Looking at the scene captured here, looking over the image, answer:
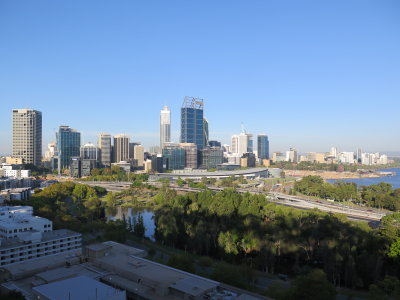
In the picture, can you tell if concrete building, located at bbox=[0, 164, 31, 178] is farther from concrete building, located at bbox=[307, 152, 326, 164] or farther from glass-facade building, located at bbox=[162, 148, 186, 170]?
concrete building, located at bbox=[307, 152, 326, 164]

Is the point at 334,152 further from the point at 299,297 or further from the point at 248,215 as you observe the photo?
the point at 299,297

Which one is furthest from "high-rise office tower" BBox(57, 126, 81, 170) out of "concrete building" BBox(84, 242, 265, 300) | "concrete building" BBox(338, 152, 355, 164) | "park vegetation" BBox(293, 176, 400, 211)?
"concrete building" BBox(338, 152, 355, 164)

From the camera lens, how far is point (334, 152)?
8150cm

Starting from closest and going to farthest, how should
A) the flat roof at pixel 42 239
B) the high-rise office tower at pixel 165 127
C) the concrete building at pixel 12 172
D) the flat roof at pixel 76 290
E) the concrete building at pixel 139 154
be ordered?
the flat roof at pixel 76 290 → the flat roof at pixel 42 239 → the concrete building at pixel 12 172 → the concrete building at pixel 139 154 → the high-rise office tower at pixel 165 127

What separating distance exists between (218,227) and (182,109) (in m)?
34.9

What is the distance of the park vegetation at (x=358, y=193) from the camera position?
19.9 meters

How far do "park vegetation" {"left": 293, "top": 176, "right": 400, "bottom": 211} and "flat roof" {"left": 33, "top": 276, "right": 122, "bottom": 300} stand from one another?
58.0 feet

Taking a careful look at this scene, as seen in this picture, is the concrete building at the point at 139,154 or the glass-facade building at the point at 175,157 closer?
the glass-facade building at the point at 175,157

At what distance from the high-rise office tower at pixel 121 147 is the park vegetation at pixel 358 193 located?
26.9 meters

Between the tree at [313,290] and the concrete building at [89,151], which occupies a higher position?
the concrete building at [89,151]

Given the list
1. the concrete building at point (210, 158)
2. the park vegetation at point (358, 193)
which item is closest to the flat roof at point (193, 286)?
the park vegetation at point (358, 193)

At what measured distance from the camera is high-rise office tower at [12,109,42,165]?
38.3 meters

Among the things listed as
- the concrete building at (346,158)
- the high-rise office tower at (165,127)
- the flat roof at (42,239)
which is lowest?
the flat roof at (42,239)

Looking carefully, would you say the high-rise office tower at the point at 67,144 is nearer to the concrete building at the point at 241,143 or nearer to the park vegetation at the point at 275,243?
the park vegetation at the point at 275,243
